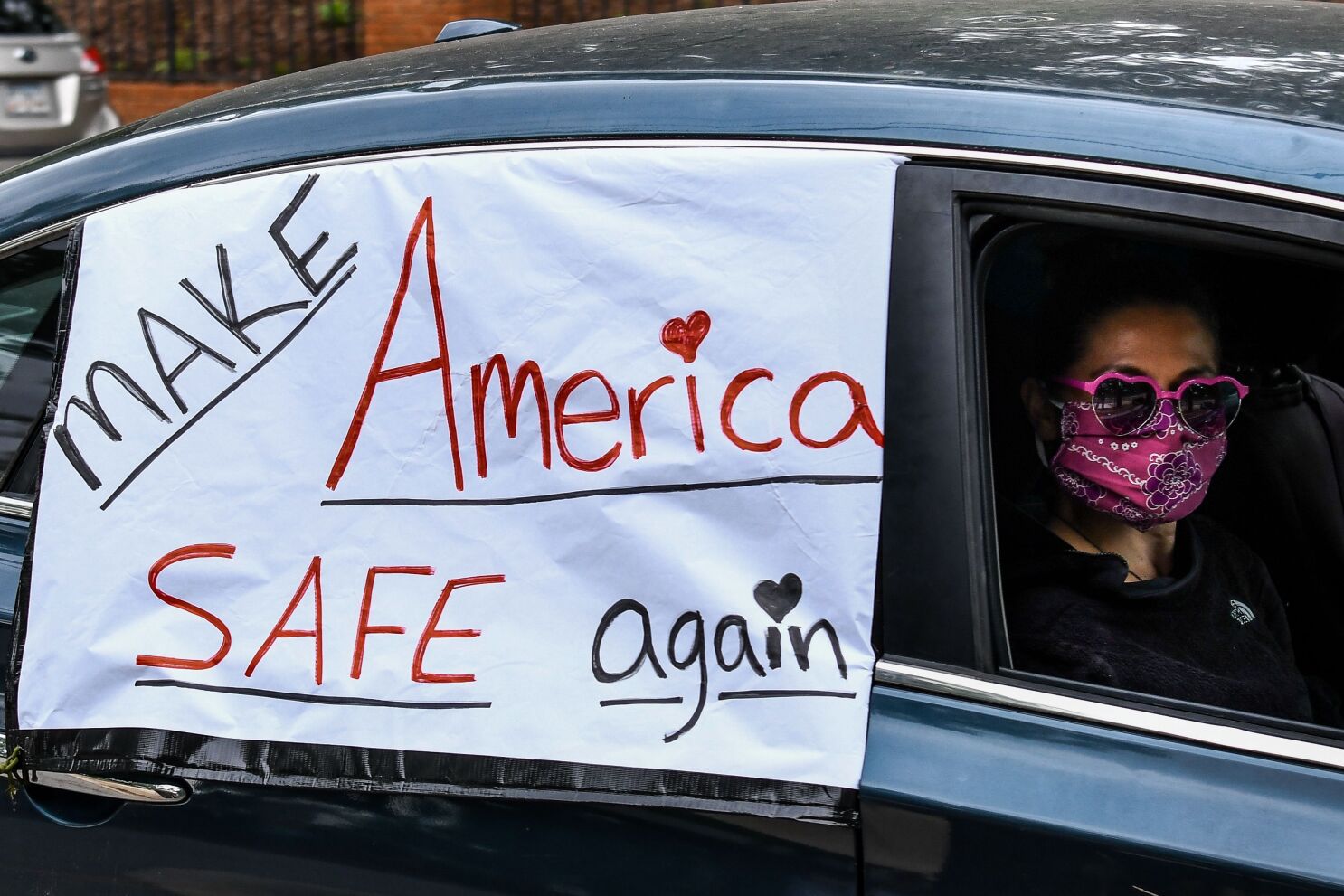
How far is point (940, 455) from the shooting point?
1.55 metres

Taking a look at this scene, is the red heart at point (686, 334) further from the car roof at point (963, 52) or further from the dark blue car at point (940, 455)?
the car roof at point (963, 52)

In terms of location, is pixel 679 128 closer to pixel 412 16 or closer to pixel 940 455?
pixel 940 455

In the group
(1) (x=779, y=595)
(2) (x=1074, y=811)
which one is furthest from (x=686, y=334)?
(2) (x=1074, y=811)

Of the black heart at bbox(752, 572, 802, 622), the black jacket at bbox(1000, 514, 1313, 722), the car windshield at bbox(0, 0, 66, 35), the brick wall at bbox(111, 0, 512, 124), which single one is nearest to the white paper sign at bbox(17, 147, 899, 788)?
the black heart at bbox(752, 572, 802, 622)

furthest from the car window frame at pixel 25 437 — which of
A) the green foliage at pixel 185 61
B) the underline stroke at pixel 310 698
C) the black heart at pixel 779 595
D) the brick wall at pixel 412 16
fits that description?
the green foliage at pixel 185 61

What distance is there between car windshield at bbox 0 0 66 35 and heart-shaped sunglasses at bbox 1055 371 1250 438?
7.26 m

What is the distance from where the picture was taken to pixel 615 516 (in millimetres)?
1595

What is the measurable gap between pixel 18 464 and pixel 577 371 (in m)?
0.88

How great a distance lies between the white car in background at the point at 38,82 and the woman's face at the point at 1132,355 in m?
7.07

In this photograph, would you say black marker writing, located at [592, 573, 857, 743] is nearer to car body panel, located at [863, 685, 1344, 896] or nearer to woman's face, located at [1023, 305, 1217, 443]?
car body panel, located at [863, 685, 1344, 896]

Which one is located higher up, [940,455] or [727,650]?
[940,455]

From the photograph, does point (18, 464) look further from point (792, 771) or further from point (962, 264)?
point (962, 264)

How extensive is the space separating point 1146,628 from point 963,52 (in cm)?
75

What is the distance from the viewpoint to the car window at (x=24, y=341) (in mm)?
2010
